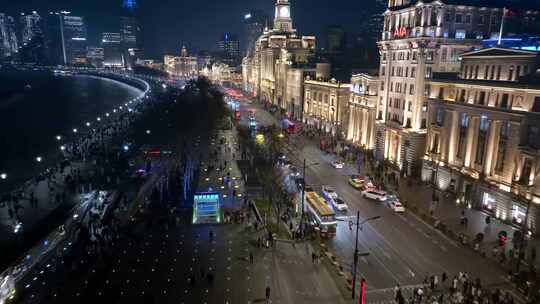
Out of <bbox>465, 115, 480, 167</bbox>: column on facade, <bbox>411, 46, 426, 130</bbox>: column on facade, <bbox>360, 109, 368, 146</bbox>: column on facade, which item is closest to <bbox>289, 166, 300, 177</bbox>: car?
<bbox>411, 46, 426, 130</bbox>: column on facade

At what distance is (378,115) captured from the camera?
66.1 m

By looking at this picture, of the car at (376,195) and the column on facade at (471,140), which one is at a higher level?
the column on facade at (471,140)

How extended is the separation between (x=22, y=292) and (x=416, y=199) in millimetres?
38068

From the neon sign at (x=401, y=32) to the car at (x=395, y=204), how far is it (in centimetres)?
2453

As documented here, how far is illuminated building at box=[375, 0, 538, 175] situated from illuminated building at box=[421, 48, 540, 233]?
2334mm

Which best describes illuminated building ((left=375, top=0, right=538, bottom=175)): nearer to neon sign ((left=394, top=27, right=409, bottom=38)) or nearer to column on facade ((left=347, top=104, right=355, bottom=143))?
neon sign ((left=394, top=27, right=409, bottom=38))

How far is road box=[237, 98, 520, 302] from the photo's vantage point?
29.9 m

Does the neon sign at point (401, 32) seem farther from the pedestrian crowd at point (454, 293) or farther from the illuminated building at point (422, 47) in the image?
the pedestrian crowd at point (454, 293)

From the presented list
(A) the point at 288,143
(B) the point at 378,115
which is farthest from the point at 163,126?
(B) the point at 378,115

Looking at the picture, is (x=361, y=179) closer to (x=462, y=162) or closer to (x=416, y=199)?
(x=416, y=199)

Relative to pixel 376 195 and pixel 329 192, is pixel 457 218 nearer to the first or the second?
pixel 376 195

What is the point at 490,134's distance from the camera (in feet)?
141

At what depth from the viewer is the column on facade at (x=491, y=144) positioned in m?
42.2

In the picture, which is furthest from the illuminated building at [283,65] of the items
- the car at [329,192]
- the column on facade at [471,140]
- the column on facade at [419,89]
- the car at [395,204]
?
the car at [395,204]
